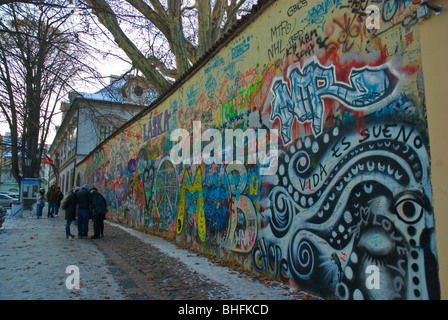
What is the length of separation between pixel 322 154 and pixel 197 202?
405cm

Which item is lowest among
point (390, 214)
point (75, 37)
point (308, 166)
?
point (390, 214)

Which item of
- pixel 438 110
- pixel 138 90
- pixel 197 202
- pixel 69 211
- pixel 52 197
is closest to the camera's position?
pixel 438 110

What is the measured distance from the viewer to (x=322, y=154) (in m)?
4.04

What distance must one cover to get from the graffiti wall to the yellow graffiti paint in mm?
66

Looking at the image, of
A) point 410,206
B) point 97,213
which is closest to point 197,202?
point 97,213

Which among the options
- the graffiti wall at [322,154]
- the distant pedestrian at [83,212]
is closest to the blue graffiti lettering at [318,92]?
the graffiti wall at [322,154]

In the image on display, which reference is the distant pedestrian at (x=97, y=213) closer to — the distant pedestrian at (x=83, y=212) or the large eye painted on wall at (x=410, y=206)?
the distant pedestrian at (x=83, y=212)

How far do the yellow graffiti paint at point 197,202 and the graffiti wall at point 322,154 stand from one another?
2.6 inches

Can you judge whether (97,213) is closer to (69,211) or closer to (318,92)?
(69,211)

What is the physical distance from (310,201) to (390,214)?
1171mm

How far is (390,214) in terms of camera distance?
3.13 meters

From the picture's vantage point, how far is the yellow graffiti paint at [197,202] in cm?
719

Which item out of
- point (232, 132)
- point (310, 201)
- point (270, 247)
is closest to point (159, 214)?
point (232, 132)
